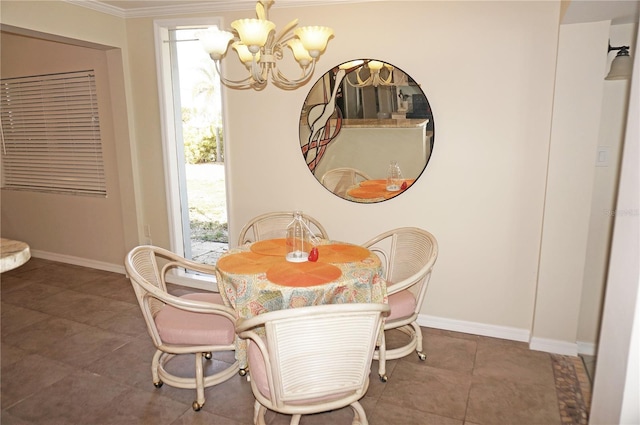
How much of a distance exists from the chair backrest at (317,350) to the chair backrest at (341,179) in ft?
5.95

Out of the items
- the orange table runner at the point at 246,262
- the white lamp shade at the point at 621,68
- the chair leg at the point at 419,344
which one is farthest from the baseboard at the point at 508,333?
the white lamp shade at the point at 621,68

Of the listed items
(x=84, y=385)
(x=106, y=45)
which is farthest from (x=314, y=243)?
(x=106, y=45)

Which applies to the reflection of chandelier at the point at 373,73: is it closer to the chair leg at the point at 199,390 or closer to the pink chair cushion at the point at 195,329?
the pink chair cushion at the point at 195,329

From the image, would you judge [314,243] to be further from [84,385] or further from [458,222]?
[84,385]

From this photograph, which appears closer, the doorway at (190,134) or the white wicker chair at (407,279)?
the white wicker chair at (407,279)

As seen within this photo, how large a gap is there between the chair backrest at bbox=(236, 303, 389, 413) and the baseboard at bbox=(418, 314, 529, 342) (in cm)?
170

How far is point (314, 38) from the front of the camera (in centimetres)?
210

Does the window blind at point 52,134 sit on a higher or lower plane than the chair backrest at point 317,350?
higher

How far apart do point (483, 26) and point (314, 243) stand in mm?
1932

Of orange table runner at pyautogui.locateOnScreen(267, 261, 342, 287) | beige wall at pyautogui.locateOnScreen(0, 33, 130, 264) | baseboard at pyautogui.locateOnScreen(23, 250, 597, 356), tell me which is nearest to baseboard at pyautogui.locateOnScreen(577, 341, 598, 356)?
baseboard at pyautogui.locateOnScreen(23, 250, 597, 356)

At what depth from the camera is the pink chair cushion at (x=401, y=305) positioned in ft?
8.66

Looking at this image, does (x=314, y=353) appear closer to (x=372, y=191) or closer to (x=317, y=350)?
(x=317, y=350)

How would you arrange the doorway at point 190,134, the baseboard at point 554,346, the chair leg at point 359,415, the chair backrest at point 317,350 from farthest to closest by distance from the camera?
the doorway at point 190,134
the baseboard at point 554,346
the chair leg at point 359,415
the chair backrest at point 317,350

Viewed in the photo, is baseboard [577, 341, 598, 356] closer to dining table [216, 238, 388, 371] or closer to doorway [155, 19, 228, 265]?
dining table [216, 238, 388, 371]
